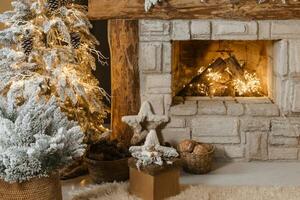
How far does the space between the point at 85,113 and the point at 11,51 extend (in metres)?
0.61

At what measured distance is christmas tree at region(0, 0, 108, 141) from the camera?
9.23 feet

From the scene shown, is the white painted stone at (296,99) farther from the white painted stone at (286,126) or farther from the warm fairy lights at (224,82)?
the warm fairy lights at (224,82)

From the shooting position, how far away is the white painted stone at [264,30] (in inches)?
123

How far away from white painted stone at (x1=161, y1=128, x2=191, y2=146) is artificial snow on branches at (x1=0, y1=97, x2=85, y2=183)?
2.97 ft

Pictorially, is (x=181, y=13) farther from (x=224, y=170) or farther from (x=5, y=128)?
(x=5, y=128)

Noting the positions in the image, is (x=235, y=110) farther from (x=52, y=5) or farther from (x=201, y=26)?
(x=52, y=5)

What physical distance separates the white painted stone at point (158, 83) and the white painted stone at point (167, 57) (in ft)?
0.15

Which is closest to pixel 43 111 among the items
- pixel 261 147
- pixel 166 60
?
pixel 166 60

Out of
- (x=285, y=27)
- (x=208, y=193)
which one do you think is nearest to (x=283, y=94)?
(x=285, y=27)

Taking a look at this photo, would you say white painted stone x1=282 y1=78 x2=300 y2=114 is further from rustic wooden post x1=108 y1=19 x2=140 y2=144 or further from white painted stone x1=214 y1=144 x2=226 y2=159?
rustic wooden post x1=108 y1=19 x2=140 y2=144

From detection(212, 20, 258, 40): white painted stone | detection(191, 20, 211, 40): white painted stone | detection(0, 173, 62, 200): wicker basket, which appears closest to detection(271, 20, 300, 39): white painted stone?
detection(212, 20, 258, 40): white painted stone

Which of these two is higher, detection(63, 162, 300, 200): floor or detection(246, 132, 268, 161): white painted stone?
detection(246, 132, 268, 161): white painted stone

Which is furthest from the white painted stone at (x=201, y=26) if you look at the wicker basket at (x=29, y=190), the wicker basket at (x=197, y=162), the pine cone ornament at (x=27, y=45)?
the wicker basket at (x=29, y=190)

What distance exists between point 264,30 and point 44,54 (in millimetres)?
1390
